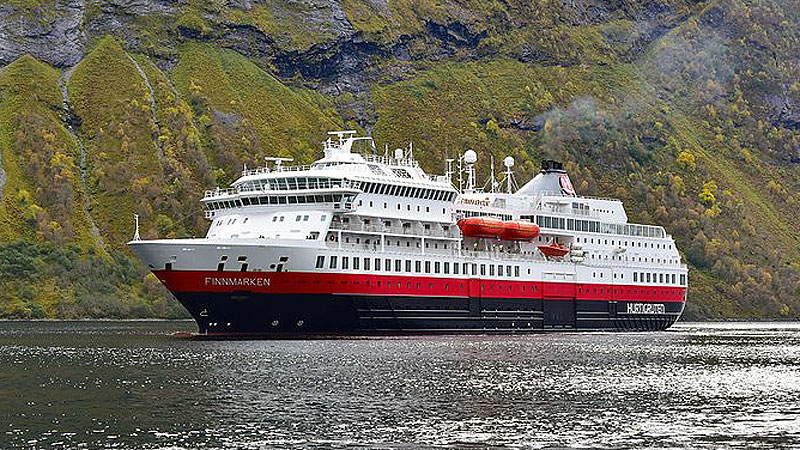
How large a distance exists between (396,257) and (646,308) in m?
31.0

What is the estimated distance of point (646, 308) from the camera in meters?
105

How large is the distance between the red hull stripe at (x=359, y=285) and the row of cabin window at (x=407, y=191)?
A: 5737mm

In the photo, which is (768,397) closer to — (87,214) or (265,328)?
(265,328)

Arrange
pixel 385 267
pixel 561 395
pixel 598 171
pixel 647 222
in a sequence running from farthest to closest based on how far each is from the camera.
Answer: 1. pixel 598 171
2. pixel 647 222
3. pixel 385 267
4. pixel 561 395

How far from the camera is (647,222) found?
177 meters

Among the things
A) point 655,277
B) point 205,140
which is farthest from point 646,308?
point 205,140

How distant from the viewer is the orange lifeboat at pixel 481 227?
89625 millimetres

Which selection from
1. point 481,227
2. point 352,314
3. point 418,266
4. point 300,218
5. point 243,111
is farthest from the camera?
point 243,111

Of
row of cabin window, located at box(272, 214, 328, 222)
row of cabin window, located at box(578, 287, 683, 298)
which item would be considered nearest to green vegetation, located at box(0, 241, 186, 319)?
row of cabin window, located at box(578, 287, 683, 298)

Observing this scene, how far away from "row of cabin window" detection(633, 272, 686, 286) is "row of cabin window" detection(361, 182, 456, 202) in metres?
22.1

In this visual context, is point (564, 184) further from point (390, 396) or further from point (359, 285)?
point (390, 396)

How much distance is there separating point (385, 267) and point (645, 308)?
31.8 meters

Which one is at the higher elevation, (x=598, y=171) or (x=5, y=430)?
(x=598, y=171)

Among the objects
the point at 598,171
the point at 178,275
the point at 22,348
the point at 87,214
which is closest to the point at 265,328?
the point at 178,275
